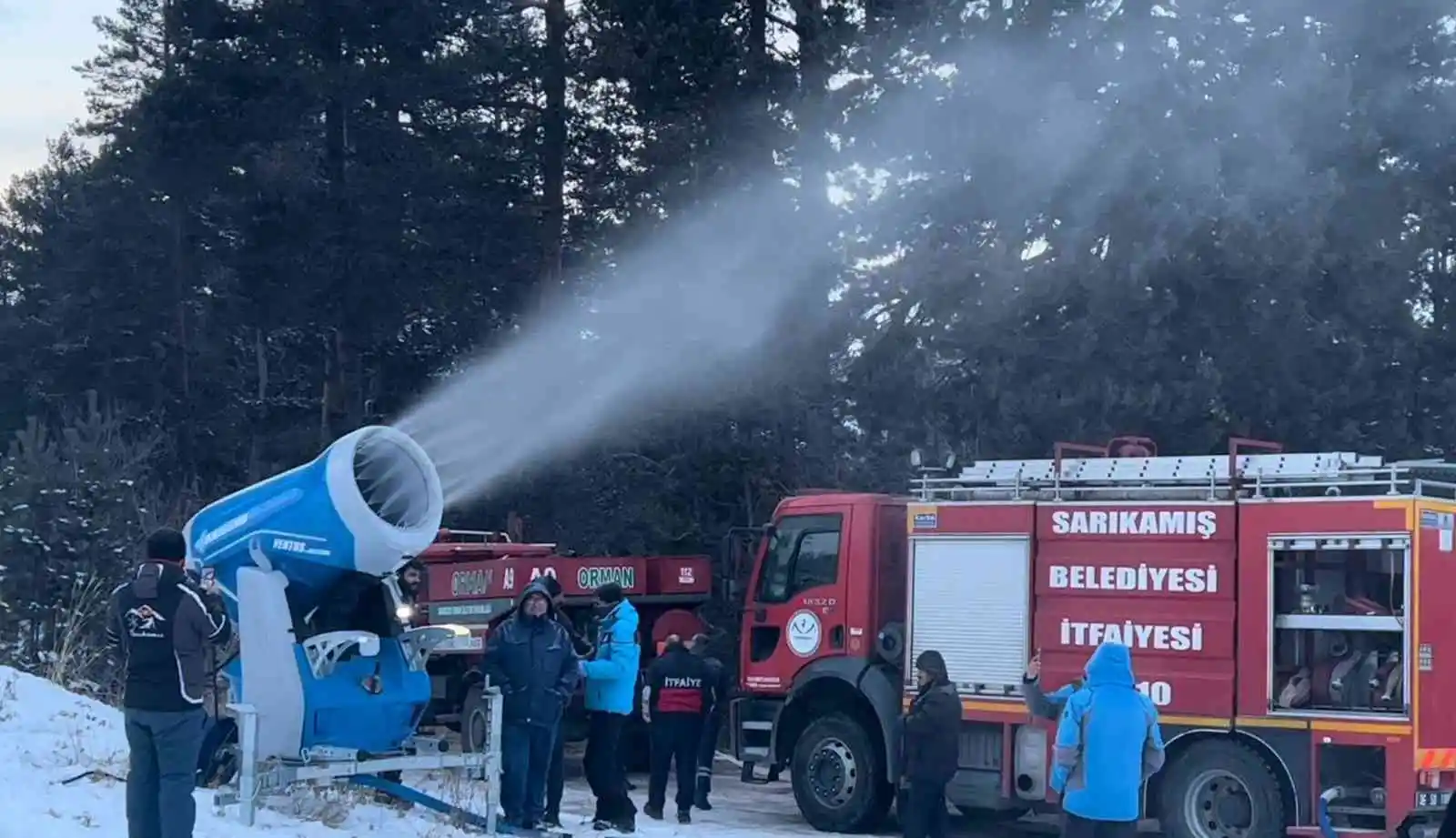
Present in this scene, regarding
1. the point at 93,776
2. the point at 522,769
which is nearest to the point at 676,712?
the point at 522,769

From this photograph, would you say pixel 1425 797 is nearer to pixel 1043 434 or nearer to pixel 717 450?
pixel 1043 434

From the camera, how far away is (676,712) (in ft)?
45.5

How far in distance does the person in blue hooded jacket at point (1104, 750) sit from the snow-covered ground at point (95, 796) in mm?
3979

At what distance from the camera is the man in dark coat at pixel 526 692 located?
11.4 metres

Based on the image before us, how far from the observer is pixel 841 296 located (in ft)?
70.3

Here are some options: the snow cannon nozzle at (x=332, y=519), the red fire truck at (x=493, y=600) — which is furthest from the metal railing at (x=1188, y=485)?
the snow cannon nozzle at (x=332, y=519)

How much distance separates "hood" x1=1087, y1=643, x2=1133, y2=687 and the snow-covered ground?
422 centimetres

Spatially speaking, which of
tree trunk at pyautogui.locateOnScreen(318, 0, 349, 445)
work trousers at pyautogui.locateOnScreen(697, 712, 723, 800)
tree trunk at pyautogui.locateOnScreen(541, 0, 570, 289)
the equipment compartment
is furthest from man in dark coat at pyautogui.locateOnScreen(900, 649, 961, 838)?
tree trunk at pyautogui.locateOnScreen(318, 0, 349, 445)

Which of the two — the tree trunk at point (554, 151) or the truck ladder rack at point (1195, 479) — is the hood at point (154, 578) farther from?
the tree trunk at point (554, 151)

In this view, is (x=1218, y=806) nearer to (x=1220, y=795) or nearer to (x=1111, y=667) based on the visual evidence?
(x=1220, y=795)

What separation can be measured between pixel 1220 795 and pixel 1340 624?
4.93 ft

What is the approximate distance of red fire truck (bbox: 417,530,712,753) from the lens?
17078mm

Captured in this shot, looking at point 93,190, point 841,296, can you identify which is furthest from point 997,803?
point 93,190

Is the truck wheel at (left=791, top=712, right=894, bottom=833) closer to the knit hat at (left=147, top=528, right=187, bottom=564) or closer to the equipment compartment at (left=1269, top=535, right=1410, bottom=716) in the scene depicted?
the equipment compartment at (left=1269, top=535, right=1410, bottom=716)
